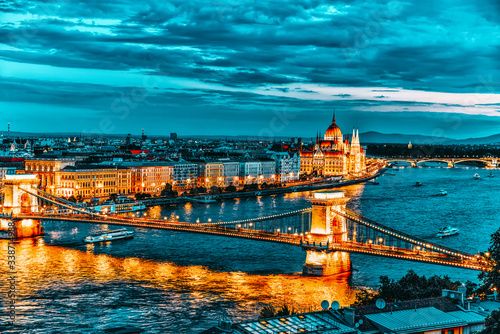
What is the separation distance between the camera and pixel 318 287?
611 inches

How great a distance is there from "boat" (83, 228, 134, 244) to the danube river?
36 cm

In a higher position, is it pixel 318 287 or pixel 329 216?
pixel 329 216

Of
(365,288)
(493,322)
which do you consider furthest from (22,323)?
(493,322)

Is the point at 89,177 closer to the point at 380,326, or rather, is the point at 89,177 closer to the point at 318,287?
the point at 318,287

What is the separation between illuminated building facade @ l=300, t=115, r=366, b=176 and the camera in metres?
72.7

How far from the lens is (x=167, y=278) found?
16875mm

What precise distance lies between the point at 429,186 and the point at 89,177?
1005 inches

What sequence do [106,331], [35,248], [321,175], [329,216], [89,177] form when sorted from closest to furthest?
[106,331], [329,216], [35,248], [89,177], [321,175]

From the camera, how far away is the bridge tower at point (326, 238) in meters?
16.8

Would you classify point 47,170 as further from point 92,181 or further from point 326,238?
point 326,238

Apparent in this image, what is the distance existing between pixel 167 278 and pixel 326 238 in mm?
4229

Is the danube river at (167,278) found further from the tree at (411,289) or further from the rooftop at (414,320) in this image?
the rooftop at (414,320)

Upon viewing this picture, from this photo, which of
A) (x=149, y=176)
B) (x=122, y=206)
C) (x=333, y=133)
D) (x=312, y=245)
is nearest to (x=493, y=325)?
(x=312, y=245)

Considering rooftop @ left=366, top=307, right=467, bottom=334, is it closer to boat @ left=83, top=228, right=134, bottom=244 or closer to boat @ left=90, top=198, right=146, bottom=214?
boat @ left=83, top=228, right=134, bottom=244
